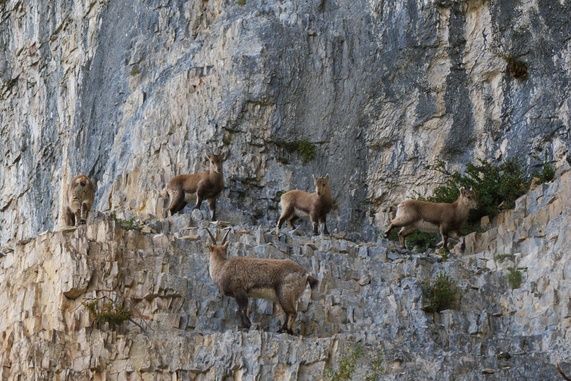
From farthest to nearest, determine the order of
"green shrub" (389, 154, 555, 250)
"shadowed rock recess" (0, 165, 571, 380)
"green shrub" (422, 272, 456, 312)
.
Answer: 1. "green shrub" (389, 154, 555, 250)
2. "green shrub" (422, 272, 456, 312)
3. "shadowed rock recess" (0, 165, 571, 380)

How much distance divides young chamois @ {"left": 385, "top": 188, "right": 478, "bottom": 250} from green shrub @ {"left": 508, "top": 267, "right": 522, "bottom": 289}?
9.80ft

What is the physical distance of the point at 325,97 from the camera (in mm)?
35250

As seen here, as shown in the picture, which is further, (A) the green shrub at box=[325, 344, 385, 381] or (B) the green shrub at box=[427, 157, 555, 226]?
(B) the green shrub at box=[427, 157, 555, 226]

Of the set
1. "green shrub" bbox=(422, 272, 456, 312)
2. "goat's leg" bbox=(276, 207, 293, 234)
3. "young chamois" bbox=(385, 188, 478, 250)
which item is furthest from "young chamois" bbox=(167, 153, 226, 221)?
"green shrub" bbox=(422, 272, 456, 312)

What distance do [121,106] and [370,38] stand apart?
25.1ft

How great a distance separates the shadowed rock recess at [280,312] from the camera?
70.7ft

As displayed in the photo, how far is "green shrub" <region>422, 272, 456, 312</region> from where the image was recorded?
2411 cm

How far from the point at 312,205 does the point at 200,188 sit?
2.90 meters

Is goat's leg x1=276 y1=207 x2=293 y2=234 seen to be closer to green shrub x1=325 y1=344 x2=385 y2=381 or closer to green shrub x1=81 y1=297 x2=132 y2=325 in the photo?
green shrub x1=81 y1=297 x2=132 y2=325

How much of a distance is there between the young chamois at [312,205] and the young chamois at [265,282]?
5608 mm

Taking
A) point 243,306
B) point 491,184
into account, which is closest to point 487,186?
point 491,184

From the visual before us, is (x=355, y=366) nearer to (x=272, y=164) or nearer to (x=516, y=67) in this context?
(x=272, y=164)

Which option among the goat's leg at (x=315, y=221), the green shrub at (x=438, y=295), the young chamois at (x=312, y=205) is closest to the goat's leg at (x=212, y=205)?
the young chamois at (x=312, y=205)

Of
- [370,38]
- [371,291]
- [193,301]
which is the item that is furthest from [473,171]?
A: [193,301]
